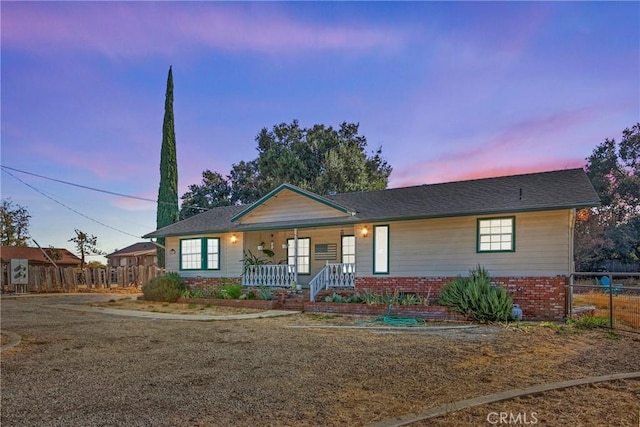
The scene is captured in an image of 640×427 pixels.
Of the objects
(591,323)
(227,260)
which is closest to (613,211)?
(591,323)

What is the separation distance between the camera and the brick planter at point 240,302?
47.9 feet

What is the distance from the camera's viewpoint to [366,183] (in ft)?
103

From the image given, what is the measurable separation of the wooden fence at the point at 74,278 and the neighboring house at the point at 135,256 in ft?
43.2

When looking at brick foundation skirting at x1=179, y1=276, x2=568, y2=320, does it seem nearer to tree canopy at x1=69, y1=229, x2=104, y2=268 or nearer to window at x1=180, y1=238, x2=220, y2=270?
window at x1=180, y1=238, x2=220, y2=270

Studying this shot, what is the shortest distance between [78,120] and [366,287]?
43.9ft

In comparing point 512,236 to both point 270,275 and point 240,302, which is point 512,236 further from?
point 240,302

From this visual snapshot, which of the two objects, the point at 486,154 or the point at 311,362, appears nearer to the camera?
the point at 311,362

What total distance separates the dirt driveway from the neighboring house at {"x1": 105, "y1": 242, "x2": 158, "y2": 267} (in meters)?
34.0

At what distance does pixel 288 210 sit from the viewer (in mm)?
17078

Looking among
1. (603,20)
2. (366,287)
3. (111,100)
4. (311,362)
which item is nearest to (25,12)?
(111,100)

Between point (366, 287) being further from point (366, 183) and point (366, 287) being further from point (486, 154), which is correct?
point (366, 183)

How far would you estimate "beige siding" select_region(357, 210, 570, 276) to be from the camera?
12.0 metres

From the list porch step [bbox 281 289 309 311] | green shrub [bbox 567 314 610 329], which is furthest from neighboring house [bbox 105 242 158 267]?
green shrub [bbox 567 314 610 329]

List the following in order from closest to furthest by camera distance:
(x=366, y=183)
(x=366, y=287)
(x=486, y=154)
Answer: (x=366, y=287) < (x=486, y=154) < (x=366, y=183)
